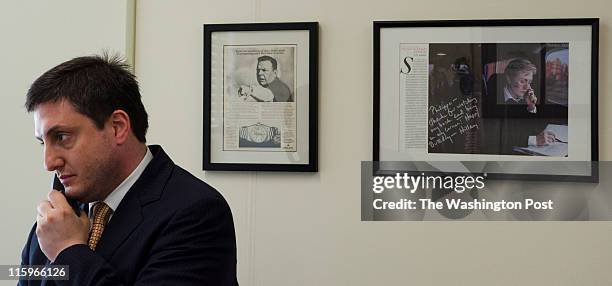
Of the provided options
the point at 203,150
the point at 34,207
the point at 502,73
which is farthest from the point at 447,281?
the point at 34,207

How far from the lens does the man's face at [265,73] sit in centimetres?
246

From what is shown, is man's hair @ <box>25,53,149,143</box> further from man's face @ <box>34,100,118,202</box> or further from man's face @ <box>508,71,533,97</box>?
man's face @ <box>508,71,533,97</box>

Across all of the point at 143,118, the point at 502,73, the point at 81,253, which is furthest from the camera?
the point at 502,73

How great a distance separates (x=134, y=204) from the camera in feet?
5.04

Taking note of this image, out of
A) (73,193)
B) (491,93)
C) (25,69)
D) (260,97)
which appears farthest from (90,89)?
(491,93)

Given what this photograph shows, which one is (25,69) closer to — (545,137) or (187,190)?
(187,190)

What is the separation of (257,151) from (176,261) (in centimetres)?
106

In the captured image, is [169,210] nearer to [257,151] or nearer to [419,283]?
[257,151]

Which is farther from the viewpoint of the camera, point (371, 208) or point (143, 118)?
point (371, 208)

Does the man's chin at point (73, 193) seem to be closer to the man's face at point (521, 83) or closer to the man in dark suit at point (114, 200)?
the man in dark suit at point (114, 200)

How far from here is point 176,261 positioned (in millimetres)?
1427

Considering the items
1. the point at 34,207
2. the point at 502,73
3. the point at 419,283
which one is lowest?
the point at 419,283

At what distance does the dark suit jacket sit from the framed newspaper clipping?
0.88 metres

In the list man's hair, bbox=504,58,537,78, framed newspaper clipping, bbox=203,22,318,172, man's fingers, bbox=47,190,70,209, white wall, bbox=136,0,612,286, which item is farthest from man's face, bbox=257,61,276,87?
man's fingers, bbox=47,190,70,209
